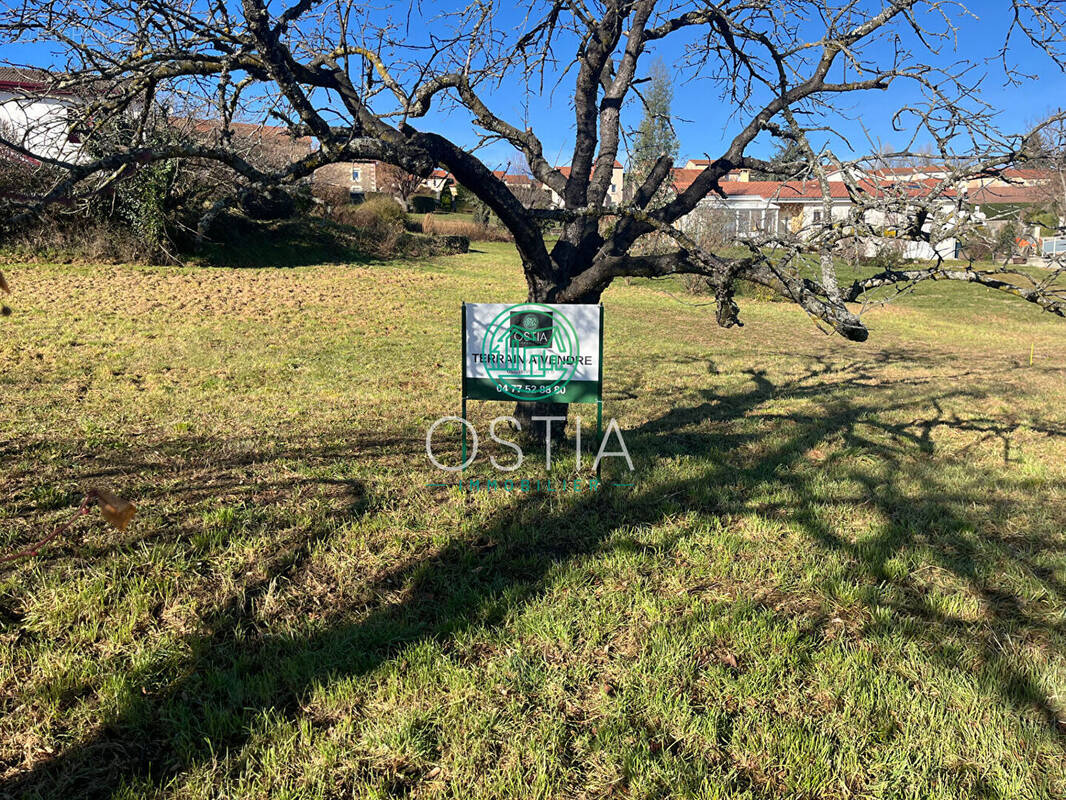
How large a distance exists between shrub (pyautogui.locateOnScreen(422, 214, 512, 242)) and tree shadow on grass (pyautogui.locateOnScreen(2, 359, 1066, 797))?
27.7m

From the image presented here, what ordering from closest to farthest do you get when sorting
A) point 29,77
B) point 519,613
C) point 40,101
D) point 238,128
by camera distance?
1. point 519,613
2. point 40,101
3. point 29,77
4. point 238,128

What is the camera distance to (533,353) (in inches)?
213

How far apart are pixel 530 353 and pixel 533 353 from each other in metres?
0.03

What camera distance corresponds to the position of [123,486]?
15.1 feet

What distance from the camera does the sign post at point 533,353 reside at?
5.33 metres

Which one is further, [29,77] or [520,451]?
[520,451]

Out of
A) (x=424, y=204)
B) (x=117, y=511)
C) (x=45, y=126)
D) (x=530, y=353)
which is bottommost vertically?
(x=530, y=353)

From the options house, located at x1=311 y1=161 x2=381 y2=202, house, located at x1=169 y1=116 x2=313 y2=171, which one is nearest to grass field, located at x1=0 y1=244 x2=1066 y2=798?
house, located at x1=169 y1=116 x2=313 y2=171

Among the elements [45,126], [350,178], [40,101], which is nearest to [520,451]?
[45,126]

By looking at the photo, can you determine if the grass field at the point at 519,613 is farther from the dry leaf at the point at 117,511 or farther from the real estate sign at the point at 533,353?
the dry leaf at the point at 117,511

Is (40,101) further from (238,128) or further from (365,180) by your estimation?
(365,180)

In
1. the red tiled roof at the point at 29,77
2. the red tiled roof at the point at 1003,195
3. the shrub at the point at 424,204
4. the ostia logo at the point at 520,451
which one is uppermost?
the shrub at the point at 424,204

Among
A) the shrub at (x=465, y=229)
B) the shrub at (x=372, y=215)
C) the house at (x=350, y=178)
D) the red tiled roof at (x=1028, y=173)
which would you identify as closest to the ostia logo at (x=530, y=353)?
the red tiled roof at (x=1028, y=173)

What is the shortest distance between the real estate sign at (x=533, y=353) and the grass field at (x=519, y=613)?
730 millimetres
